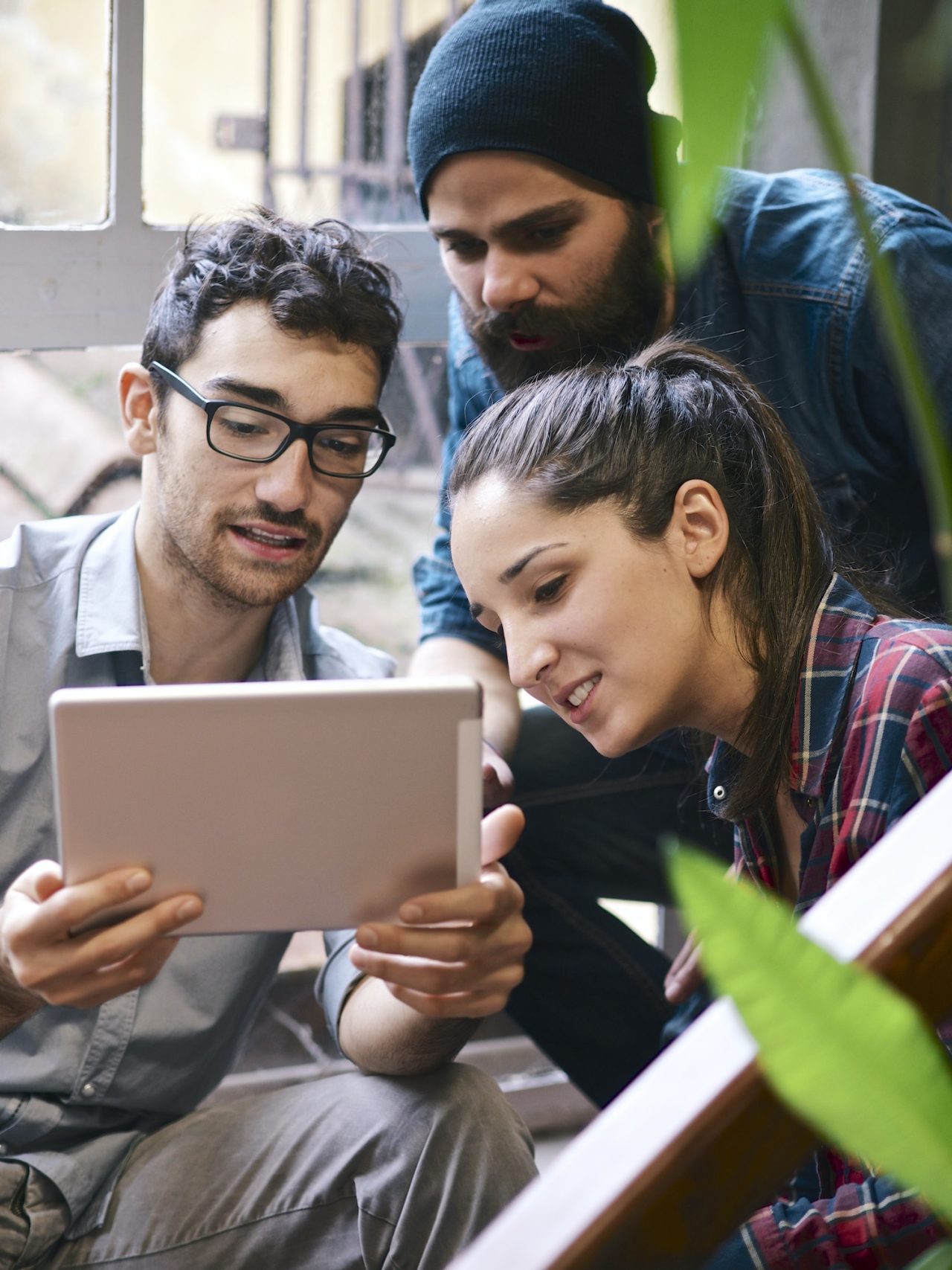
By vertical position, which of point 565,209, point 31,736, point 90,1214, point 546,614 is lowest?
point 90,1214

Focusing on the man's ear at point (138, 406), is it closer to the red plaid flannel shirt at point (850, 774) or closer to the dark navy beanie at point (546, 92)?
the dark navy beanie at point (546, 92)

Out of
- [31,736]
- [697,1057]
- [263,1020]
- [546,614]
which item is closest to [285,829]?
[546,614]

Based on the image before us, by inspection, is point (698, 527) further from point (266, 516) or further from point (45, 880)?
point (45, 880)

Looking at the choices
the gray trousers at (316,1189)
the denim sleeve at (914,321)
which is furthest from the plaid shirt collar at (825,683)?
the gray trousers at (316,1189)

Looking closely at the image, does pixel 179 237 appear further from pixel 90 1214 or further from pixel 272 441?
pixel 90 1214

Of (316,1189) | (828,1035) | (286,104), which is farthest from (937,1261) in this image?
(286,104)

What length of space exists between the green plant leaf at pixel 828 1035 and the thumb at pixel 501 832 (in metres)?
0.95

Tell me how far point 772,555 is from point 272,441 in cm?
58

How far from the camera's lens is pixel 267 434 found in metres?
1.54

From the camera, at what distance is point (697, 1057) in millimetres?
482

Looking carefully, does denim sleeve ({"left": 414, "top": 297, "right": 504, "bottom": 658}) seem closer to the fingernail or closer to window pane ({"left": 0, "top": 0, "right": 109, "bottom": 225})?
window pane ({"left": 0, "top": 0, "right": 109, "bottom": 225})

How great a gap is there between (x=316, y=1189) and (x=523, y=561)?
690 mm

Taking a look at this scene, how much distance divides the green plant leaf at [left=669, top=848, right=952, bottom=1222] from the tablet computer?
77 centimetres

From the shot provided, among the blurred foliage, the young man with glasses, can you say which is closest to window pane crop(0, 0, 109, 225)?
the young man with glasses
